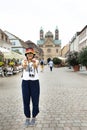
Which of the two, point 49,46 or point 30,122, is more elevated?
point 49,46

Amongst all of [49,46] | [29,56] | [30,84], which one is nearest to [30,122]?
[30,84]

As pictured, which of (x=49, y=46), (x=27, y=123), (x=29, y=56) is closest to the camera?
(x=27, y=123)

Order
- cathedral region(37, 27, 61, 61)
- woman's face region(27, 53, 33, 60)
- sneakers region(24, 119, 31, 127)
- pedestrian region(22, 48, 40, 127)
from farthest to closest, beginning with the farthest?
cathedral region(37, 27, 61, 61) → woman's face region(27, 53, 33, 60) → pedestrian region(22, 48, 40, 127) → sneakers region(24, 119, 31, 127)

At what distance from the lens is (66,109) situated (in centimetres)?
877

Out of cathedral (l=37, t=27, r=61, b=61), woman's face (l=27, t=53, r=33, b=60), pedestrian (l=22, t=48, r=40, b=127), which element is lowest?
pedestrian (l=22, t=48, r=40, b=127)

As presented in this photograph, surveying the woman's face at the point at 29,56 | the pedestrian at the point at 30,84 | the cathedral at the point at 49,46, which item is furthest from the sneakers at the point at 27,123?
the cathedral at the point at 49,46

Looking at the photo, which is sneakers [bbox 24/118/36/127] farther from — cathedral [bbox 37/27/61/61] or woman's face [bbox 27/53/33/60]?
cathedral [bbox 37/27/61/61]

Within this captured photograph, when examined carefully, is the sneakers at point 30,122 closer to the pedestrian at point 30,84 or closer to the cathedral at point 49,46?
the pedestrian at point 30,84

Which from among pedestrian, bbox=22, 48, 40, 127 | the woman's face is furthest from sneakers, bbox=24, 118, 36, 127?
the woman's face

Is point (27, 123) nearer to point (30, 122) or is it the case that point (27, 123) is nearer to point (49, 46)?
point (30, 122)

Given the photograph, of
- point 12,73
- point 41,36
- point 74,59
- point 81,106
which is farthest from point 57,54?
point 81,106

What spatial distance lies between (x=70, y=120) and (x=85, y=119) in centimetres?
40

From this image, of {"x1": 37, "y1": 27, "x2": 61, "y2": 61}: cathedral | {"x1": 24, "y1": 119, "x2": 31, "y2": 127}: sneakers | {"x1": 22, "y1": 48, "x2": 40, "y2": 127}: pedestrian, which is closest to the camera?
{"x1": 24, "y1": 119, "x2": 31, "y2": 127}: sneakers

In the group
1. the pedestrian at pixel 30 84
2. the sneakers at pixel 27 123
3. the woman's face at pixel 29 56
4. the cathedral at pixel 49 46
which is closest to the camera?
the sneakers at pixel 27 123
